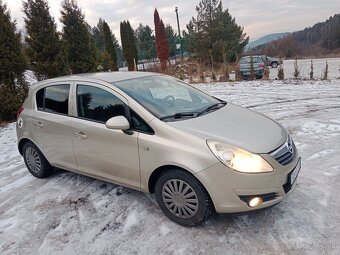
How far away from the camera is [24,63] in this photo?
31.5 feet

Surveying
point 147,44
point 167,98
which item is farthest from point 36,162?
point 147,44

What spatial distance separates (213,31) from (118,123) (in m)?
28.5

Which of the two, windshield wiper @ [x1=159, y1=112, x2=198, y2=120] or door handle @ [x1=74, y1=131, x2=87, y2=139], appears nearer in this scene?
windshield wiper @ [x1=159, y1=112, x2=198, y2=120]

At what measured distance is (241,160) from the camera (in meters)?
2.71

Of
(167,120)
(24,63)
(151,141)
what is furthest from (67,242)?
(24,63)

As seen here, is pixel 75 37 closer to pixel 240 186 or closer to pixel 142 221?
pixel 142 221

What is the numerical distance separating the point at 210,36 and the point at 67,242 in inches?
1146

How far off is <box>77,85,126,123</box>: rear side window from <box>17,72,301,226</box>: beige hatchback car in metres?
0.01

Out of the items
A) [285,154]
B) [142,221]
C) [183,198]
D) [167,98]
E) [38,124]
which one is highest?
[167,98]

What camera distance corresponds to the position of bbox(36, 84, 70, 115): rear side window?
4.02 metres

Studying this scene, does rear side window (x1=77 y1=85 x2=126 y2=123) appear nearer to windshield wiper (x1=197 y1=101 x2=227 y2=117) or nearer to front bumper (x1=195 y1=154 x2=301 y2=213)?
windshield wiper (x1=197 y1=101 x2=227 y2=117)

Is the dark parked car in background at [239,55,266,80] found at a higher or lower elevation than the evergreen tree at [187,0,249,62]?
lower

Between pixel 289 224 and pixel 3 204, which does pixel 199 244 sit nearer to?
pixel 289 224

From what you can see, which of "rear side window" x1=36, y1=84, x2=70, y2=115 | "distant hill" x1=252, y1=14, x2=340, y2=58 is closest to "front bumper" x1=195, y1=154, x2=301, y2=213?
"rear side window" x1=36, y1=84, x2=70, y2=115
